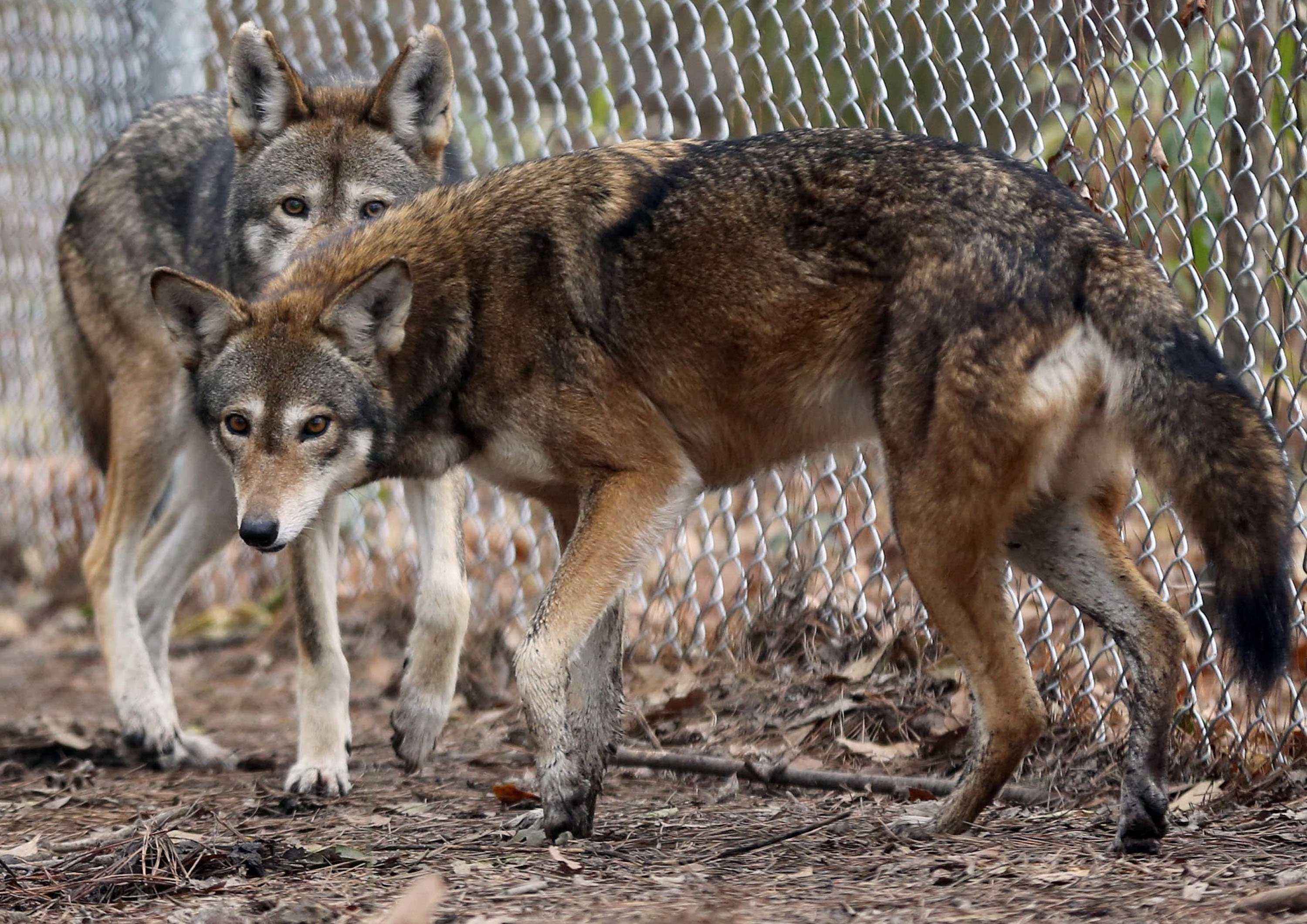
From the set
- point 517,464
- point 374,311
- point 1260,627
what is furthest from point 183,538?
point 1260,627

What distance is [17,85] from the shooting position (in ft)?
30.1

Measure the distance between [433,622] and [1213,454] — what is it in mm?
2748

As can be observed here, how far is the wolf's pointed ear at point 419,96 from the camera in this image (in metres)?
5.37

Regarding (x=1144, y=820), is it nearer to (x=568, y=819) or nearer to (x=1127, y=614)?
(x=1127, y=614)

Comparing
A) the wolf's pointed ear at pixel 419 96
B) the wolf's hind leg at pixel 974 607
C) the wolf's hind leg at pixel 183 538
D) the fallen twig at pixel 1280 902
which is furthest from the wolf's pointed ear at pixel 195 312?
the fallen twig at pixel 1280 902

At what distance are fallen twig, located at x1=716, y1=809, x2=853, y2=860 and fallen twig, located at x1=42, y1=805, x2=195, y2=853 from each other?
1494mm

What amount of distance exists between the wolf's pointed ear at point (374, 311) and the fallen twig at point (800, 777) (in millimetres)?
1444

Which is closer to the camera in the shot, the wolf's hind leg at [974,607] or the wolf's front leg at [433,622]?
the wolf's hind leg at [974,607]

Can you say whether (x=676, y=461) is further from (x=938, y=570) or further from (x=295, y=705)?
(x=295, y=705)

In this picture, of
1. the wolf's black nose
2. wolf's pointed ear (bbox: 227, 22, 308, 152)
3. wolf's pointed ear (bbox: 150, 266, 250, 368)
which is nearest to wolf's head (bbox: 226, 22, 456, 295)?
wolf's pointed ear (bbox: 227, 22, 308, 152)

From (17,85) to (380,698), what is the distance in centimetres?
513

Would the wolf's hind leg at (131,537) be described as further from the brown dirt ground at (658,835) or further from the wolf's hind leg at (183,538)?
the brown dirt ground at (658,835)

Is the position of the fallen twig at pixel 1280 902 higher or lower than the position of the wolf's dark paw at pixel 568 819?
higher

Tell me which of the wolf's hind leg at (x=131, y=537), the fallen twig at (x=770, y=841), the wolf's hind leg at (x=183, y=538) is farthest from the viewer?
the wolf's hind leg at (x=183, y=538)
